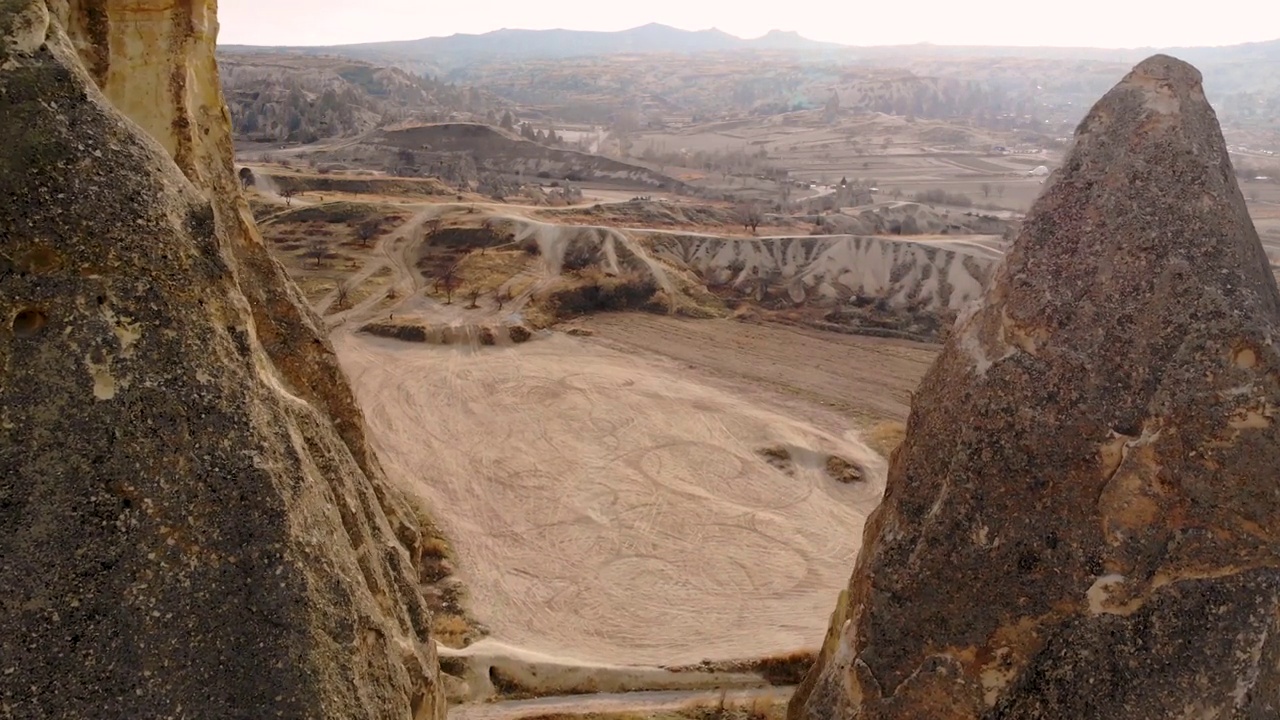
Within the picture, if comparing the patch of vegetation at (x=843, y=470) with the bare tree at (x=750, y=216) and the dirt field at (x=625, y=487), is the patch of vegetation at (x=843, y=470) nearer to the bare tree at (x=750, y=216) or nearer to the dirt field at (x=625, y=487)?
the dirt field at (x=625, y=487)

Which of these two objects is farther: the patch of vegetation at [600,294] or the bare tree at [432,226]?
the bare tree at [432,226]

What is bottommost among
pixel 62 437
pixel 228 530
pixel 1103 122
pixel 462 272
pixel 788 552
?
pixel 788 552

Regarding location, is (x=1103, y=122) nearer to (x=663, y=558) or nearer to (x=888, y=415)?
(x=663, y=558)

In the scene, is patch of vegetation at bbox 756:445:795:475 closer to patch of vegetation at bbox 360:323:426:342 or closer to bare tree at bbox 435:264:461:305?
A: patch of vegetation at bbox 360:323:426:342

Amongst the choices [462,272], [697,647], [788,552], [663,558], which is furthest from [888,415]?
[462,272]

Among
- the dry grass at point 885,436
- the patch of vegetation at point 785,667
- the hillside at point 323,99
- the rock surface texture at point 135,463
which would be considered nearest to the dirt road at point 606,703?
the patch of vegetation at point 785,667
